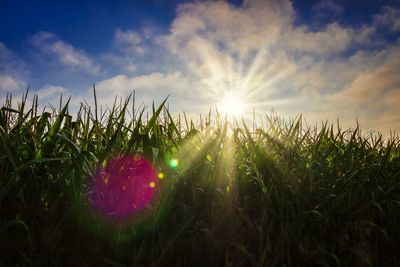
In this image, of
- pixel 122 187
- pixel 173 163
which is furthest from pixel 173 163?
pixel 122 187

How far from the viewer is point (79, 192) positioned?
2090 millimetres

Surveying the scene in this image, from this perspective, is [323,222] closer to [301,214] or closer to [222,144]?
[301,214]

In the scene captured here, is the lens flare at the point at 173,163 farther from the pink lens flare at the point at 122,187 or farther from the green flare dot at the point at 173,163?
the pink lens flare at the point at 122,187

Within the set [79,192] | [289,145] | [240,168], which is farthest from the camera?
[289,145]

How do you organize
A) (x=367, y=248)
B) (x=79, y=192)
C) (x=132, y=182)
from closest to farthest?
(x=79, y=192)
(x=132, y=182)
(x=367, y=248)

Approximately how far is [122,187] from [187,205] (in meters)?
0.50

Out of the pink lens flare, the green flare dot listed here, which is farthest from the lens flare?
the pink lens flare

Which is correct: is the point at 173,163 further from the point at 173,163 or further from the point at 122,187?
the point at 122,187

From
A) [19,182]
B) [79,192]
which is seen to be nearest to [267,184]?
[79,192]

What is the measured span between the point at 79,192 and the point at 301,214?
1.39m

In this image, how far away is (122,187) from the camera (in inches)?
87.0

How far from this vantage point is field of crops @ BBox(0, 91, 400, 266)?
2084mm

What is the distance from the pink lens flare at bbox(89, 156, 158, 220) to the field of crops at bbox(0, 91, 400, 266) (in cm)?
3

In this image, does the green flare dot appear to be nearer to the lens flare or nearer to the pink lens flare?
the lens flare
